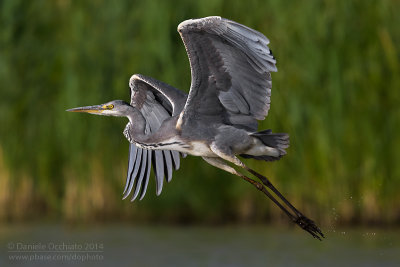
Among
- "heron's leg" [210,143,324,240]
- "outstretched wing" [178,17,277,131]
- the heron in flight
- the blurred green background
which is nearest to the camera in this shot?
"outstretched wing" [178,17,277,131]

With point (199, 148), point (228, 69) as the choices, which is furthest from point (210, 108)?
point (228, 69)

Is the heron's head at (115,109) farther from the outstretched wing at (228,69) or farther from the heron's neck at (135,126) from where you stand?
the outstretched wing at (228,69)

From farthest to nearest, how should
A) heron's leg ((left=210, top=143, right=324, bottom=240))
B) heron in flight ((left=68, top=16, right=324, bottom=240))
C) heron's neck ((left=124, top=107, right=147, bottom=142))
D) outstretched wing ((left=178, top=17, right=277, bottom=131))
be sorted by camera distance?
heron's neck ((left=124, top=107, right=147, bottom=142))
heron's leg ((left=210, top=143, right=324, bottom=240))
heron in flight ((left=68, top=16, right=324, bottom=240))
outstretched wing ((left=178, top=17, right=277, bottom=131))

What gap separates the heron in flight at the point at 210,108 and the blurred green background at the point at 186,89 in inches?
87.2

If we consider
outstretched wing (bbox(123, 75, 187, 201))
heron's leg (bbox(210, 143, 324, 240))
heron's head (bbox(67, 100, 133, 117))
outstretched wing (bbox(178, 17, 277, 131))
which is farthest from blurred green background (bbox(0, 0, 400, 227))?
outstretched wing (bbox(178, 17, 277, 131))

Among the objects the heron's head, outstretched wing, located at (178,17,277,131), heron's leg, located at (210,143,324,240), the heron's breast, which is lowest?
heron's leg, located at (210,143,324,240)

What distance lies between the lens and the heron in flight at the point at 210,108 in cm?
677

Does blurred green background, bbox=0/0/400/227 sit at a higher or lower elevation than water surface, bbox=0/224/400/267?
higher

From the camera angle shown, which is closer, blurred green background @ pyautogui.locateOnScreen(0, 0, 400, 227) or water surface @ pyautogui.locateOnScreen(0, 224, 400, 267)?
water surface @ pyautogui.locateOnScreen(0, 224, 400, 267)

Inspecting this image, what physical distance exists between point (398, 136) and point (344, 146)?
1.92 feet

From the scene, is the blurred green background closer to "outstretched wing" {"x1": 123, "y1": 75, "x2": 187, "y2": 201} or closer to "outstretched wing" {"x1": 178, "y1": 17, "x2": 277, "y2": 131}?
"outstretched wing" {"x1": 123, "y1": 75, "x2": 187, "y2": 201}

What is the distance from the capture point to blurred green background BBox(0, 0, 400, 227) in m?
10.2

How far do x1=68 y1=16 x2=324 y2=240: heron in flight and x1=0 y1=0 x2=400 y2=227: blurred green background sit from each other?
2.22m

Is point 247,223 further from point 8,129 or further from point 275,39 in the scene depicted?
point 8,129
